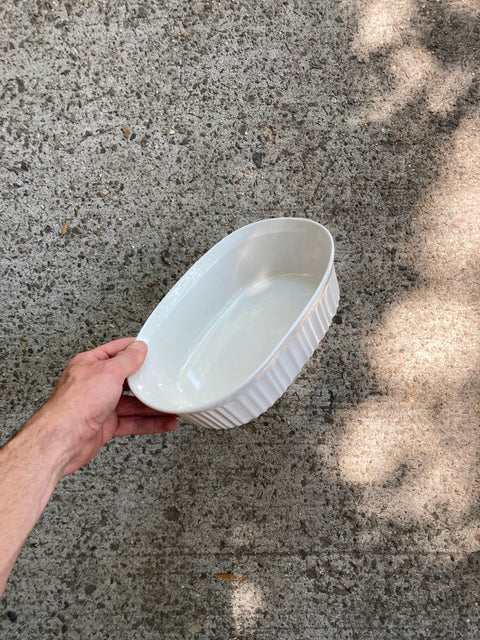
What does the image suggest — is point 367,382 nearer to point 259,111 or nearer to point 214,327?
point 214,327

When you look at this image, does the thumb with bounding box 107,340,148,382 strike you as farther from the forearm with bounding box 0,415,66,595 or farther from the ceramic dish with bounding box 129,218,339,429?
the forearm with bounding box 0,415,66,595

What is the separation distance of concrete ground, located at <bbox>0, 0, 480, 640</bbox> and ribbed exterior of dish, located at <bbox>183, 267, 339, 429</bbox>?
0.35m

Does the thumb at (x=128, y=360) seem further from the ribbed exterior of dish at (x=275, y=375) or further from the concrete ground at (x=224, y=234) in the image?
the concrete ground at (x=224, y=234)

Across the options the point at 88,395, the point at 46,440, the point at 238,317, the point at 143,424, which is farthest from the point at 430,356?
the point at 46,440

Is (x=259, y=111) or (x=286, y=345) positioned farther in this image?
(x=259, y=111)

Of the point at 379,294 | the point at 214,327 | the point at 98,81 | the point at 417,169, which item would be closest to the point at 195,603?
the point at 214,327

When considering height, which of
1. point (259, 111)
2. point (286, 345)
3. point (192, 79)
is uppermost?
point (192, 79)

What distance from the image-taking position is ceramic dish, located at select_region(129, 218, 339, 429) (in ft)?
3.99

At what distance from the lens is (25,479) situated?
3.63 feet

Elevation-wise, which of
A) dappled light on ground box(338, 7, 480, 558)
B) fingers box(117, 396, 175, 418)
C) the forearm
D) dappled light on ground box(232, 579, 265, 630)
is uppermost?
the forearm

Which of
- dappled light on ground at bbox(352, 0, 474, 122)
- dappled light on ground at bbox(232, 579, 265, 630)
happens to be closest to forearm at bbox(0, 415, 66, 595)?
dappled light on ground at bbox(232, 579, 265, 630)

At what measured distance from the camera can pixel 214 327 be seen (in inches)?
55.1

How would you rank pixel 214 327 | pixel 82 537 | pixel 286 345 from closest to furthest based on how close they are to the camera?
pixel 286 345 → pixel 214 327 → pixel 82 537

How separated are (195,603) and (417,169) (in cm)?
149
